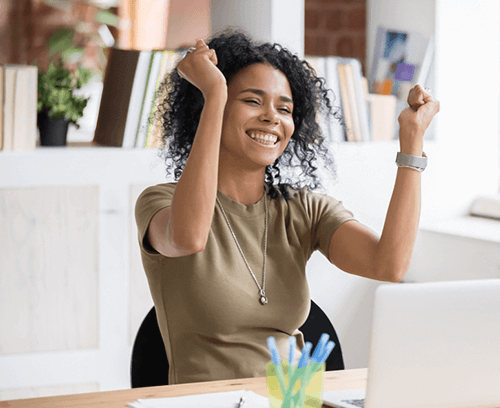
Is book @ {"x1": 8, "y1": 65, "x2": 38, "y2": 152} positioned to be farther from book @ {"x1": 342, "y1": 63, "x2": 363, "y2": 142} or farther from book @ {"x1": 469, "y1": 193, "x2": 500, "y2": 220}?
Answer: book @ {"x1": 469, "y1": 193, "x2": 500, "y2": 220}

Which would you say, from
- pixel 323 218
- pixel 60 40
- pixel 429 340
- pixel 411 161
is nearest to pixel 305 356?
pixel 429 340

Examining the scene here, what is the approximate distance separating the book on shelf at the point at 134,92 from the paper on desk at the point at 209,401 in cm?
123

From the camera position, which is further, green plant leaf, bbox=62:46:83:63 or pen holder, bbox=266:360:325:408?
green plant leaf, bbox=62:46:83:63

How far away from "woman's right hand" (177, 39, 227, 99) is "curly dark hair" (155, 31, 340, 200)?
21 cm

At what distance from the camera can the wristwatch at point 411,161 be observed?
1.34m

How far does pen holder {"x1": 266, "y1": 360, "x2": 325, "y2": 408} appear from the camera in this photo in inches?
36.0

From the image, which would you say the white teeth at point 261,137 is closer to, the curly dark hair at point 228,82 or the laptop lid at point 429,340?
the curly dark hair at point 228,82

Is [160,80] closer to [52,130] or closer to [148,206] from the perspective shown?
[52,130]

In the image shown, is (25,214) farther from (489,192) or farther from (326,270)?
(489,192)

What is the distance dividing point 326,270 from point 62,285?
87 cm

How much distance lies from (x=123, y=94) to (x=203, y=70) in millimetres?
993

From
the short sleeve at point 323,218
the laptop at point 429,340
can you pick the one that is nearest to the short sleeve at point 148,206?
the short sleeve at point 323,218

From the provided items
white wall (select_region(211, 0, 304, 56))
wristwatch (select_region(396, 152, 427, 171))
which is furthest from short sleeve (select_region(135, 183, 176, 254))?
white wall (select_region(211, 0, 304, 56))

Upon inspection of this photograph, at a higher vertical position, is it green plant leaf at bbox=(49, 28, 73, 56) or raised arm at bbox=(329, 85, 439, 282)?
green plant leaf at bbox=(49, 28, 73, 56)
